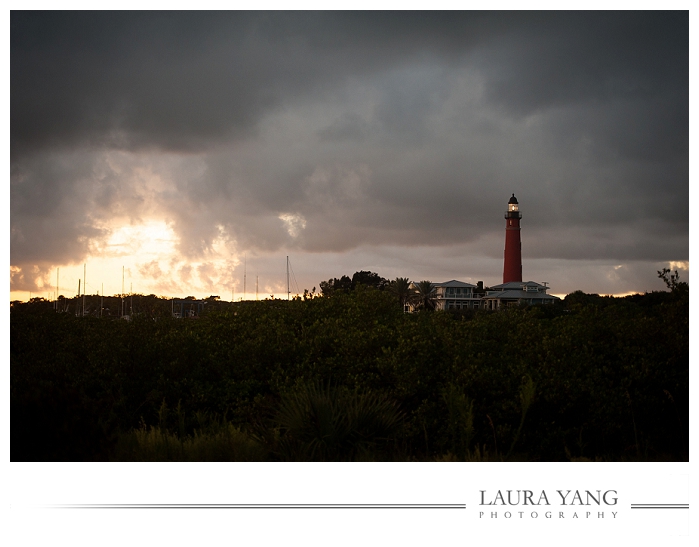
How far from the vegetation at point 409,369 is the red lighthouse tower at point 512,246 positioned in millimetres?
26976

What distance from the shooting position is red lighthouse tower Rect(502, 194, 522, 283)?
3684cm

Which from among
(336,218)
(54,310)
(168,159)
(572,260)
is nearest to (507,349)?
(572,260)

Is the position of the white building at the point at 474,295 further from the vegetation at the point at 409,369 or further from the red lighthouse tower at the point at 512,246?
the vegetation at the point at 409,369

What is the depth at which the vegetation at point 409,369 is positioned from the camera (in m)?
8.04

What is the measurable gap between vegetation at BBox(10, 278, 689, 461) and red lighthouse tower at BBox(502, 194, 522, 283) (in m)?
27.0

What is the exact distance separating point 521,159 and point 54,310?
10164mm

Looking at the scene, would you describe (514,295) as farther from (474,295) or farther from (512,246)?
(512,246)

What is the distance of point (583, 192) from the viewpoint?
31.3 feet
